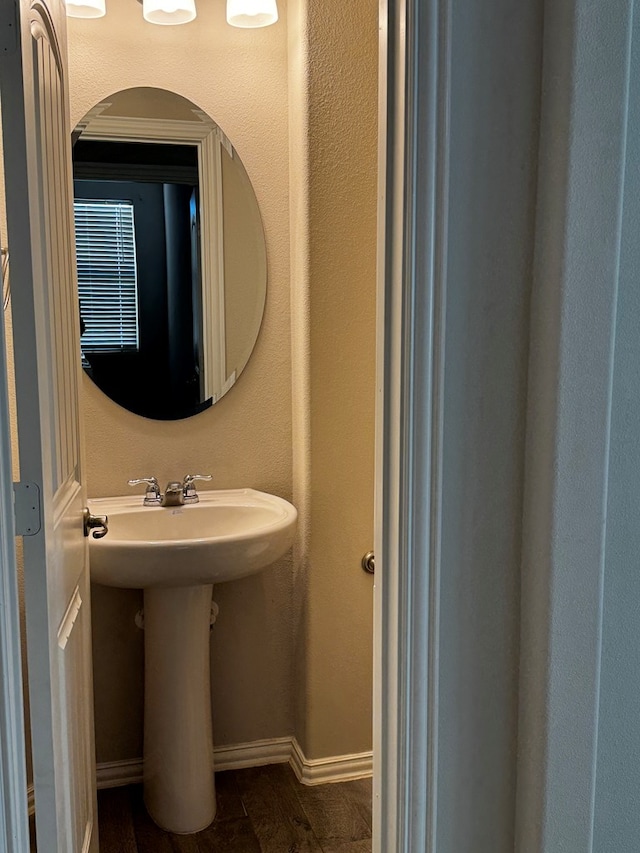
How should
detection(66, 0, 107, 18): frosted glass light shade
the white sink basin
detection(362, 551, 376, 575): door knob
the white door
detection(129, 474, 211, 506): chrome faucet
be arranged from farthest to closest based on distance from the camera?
detection(362, 551, 376, 575): door knob, detection(129, 474, 211, 506): chrome faucet, detection(66, 0, 107, 18): frosted glass light shade, the white sink basin, the white door

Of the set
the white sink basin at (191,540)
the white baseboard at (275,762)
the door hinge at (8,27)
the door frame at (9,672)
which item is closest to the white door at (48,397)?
the door hinge at (8,27)

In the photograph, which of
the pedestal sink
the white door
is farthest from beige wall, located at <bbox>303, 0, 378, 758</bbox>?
the white door

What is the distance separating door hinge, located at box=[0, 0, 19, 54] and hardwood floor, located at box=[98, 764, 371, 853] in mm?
1950

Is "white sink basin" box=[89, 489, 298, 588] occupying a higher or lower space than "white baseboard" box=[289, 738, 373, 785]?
higher

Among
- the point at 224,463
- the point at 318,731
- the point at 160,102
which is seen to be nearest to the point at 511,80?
the point at 160,102

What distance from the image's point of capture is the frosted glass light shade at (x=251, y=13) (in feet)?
7.43

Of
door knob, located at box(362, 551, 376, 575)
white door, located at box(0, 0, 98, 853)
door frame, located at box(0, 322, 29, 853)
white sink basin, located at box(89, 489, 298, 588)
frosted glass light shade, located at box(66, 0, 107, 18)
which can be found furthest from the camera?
door knob, located at box(362, 551, 376, 575)

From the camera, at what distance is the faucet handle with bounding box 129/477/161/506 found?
7.77 feet

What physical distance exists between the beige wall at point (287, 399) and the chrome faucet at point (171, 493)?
66 millimetres

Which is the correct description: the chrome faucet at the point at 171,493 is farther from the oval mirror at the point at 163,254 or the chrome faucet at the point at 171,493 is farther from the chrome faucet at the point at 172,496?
the oval mirror at the point at 163,254

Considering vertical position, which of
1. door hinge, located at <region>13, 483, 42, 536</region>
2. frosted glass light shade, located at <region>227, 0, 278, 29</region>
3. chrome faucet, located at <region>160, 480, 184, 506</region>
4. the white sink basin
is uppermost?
frosted glass light shade, located at <region>227, 0, 278, 29</region>

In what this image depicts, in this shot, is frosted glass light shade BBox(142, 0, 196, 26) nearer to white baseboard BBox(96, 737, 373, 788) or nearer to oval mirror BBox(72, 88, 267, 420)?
oval mirror BBox(72, 88, 267, 420)

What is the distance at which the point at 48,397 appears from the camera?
4.46ft

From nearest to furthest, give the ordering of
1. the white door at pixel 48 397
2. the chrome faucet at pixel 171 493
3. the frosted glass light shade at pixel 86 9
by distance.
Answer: the white door at pixel 48 397, the frosted glass light shade at pixel 86 9, the chrome faucet at pixel 171 493
